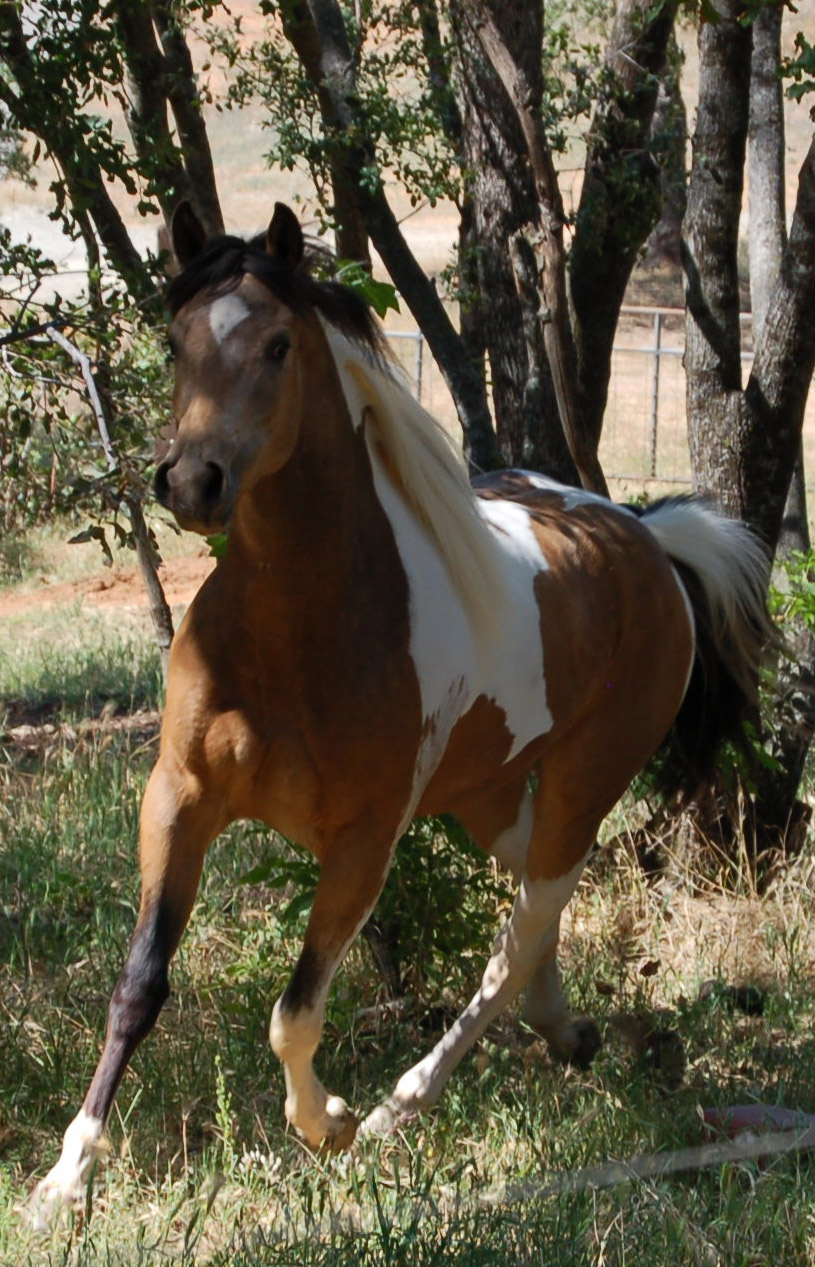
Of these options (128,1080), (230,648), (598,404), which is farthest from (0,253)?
(598,404)

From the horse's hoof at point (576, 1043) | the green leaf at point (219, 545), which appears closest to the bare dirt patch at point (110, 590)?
the horse's hoof at point (576, 1043)

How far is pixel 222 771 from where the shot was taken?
144 inches

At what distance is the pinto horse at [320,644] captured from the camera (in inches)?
135

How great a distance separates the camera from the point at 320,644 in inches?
146

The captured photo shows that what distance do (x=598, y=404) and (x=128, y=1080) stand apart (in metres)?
3.57

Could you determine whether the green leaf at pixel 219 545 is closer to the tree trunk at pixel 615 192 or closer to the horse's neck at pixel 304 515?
the horse's neck at pixel 304 515

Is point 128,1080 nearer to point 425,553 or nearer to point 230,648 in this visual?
point 230,648

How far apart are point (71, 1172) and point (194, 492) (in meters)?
1.49

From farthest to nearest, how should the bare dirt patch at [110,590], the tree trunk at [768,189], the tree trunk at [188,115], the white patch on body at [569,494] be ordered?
1. the bare dirt patch at [110,590]
2. the tree trunk at [768,189]
3. the tree trunk at [188,115]
4. the white patch on body at [569,494]

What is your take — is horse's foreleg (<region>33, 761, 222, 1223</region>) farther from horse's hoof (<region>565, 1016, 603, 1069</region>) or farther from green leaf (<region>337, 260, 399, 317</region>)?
horse's hoof (<region>565, 1016, 603, 1069</region>)

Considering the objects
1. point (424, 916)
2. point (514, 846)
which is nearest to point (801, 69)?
point (514, 846)

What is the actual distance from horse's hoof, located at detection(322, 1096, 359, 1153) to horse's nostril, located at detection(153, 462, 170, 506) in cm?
169

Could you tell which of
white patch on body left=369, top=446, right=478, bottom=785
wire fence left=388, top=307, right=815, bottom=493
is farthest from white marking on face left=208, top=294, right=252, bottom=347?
wire fence left=388, top=307, right=815, bottom=493

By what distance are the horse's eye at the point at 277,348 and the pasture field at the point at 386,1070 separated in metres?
1.68
